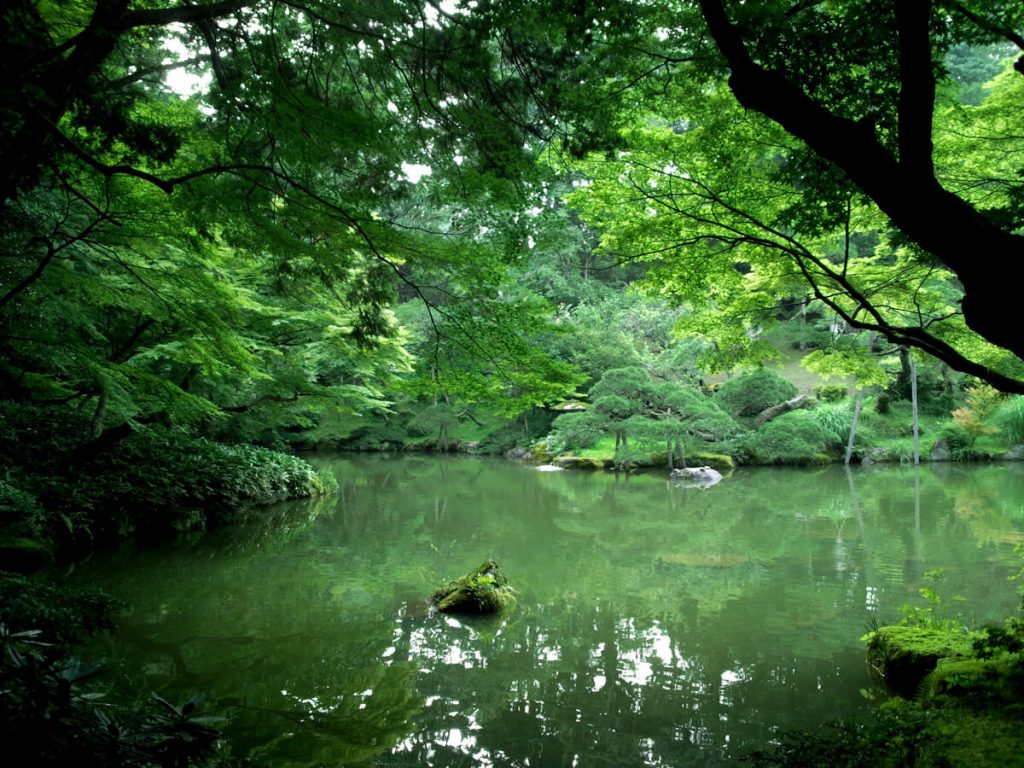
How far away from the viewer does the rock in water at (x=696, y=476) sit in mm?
14070

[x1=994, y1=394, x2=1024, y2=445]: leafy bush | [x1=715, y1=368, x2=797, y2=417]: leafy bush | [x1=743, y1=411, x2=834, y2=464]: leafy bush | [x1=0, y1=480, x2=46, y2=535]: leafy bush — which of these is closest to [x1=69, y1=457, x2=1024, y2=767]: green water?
[x1=0, y1=480, x2=46, y2=535]: leafy bush

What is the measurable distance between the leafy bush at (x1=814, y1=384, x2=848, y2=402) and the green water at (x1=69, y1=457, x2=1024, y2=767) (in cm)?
1061

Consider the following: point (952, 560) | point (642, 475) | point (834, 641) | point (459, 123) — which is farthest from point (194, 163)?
point (642, 475)

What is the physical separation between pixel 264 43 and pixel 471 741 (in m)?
4.26

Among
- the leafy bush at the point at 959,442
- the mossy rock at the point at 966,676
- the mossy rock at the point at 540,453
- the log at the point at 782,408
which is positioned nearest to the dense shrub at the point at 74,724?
the mossy rock at the point at 966,676

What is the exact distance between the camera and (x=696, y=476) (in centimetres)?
1452

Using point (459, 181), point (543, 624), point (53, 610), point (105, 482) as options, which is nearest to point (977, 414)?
point (543, 624)

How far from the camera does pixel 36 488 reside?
6.35 meters

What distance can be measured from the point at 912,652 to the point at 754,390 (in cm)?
1426

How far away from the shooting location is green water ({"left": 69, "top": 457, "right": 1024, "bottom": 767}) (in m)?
3.35

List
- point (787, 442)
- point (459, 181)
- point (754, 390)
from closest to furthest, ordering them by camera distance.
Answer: point (459, 181), point (787, 442), point (754, 390)

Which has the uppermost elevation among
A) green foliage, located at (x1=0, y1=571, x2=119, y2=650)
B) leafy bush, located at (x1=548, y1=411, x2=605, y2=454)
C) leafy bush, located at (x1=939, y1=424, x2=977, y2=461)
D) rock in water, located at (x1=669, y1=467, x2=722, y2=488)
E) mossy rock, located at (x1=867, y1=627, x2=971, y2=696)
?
leafy bush, located at (x1=939, y1=424, x2=977, y2=461)

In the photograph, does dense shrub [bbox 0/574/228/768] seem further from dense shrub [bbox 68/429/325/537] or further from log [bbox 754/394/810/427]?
log [bbox 754/394/810/427]

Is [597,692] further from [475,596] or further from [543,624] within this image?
[475,596]
